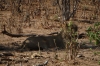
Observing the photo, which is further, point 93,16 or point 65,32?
point 93,16

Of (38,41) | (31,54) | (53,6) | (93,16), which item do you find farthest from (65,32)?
(53,6)

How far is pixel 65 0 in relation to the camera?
10.5 m

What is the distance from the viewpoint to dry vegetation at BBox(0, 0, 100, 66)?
5.67m

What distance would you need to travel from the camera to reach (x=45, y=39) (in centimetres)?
669

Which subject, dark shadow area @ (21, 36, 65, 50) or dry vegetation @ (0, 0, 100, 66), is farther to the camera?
dark shadow area @ (21, 36, 65, 50)

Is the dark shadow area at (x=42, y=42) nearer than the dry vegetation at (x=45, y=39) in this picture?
No

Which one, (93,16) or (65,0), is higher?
(65,0)

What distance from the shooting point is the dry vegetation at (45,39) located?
18.6 feet

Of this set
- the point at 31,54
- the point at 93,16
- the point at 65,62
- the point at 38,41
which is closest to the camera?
the point at 65,62

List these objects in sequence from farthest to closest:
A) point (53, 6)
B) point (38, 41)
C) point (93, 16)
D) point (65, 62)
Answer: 1. point (53, 6)
2. point (93, 16)
3. point (38, 41)
4. point (65, 62)

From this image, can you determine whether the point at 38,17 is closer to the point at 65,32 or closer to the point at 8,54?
the point at 65,32

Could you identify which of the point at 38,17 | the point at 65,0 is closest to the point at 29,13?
the point at 38,17

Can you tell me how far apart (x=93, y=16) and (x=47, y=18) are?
1965 mm

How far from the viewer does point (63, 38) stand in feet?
22.7
